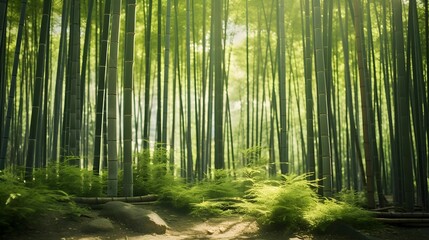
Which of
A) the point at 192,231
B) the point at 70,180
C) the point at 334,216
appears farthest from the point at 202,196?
the point at 334,216

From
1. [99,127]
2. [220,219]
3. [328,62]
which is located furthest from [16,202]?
[328,62]

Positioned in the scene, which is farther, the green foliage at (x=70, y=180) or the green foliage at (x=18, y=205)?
the green foliage at (x=70, y=180)

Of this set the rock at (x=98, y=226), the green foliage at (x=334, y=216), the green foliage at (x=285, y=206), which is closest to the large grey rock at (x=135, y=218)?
the rock at (x=98, y=226)

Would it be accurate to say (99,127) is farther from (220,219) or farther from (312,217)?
(312,217)

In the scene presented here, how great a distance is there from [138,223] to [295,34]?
6.44 meters

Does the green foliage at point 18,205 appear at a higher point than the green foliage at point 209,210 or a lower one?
higher

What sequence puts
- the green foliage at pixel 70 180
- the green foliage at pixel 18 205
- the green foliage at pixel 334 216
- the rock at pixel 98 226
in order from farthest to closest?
the green foliage at pixel 70 180, the green foliage at pixel 334 216, the rock at pixel 98 226, the green foliage at pixel 18 205

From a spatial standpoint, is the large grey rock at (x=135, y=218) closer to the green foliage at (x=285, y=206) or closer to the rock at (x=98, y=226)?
the rock at (x=98, y=226)

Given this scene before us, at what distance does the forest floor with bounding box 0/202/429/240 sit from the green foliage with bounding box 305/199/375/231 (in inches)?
3.5

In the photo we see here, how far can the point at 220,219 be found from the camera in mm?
4172

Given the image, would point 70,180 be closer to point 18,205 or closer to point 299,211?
point 18,205

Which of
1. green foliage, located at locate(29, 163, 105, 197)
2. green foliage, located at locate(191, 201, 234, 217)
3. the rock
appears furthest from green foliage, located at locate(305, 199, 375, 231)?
green foliage, located at locate(29, 163, 105, 197)

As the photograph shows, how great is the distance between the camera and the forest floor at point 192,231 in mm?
3136

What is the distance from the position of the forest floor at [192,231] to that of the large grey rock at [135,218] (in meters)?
0.06
